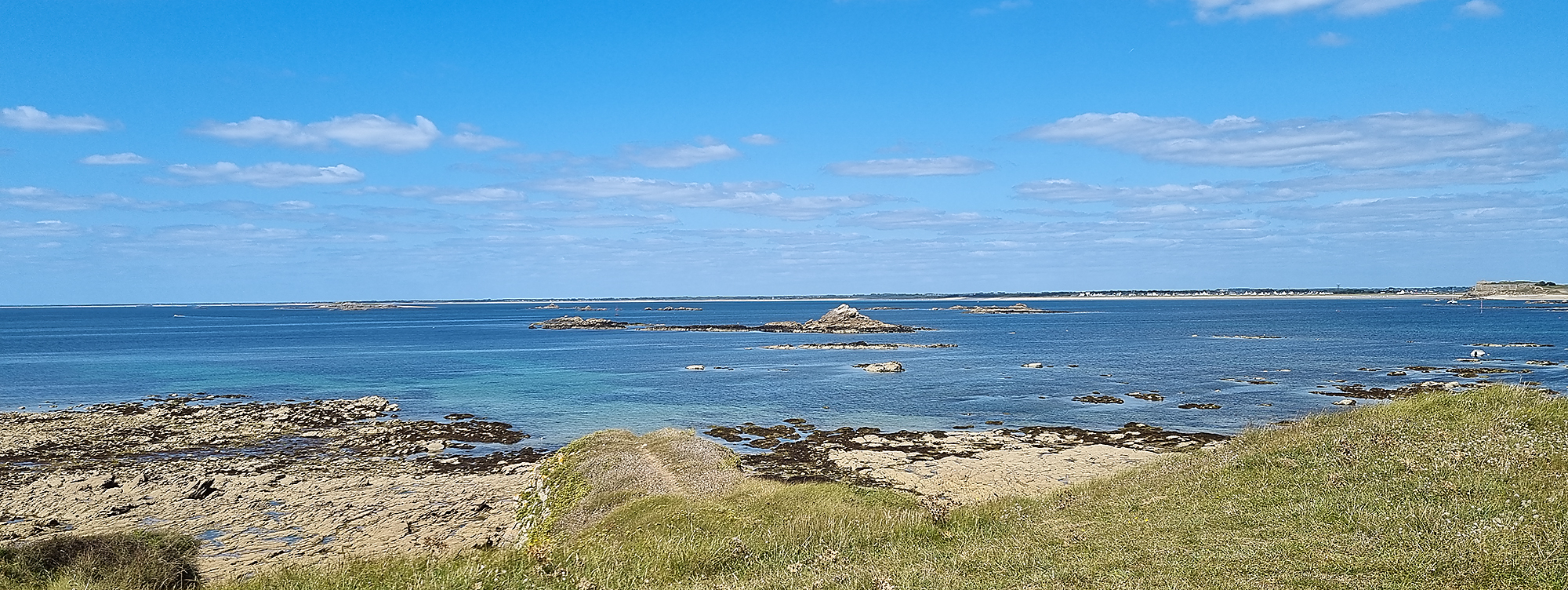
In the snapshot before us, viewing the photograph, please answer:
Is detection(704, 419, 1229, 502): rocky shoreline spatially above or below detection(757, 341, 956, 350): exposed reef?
below

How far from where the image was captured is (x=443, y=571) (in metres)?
15.0

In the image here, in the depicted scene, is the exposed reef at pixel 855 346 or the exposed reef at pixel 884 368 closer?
the exposed reef at pixel 884 368

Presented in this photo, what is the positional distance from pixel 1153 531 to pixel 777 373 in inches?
2237

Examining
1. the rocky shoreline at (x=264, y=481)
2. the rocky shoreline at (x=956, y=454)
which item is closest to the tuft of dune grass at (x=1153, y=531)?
the rocky shoreline at (x=264, y=481)

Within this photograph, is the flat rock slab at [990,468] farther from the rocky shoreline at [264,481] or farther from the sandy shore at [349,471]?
the rocky shoreline at [264,481]

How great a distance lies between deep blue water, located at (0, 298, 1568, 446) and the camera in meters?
49.2

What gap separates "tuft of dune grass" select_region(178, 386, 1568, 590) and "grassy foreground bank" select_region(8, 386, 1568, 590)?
0.18 feet

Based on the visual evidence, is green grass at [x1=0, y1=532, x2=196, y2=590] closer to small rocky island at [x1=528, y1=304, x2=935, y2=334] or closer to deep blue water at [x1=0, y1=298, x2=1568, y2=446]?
deep blue water at [x1=0, y1=298, x2=1568, y2=446]

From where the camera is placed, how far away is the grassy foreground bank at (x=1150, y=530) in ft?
44.2

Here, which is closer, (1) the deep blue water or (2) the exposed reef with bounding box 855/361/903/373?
(1) the deep blue water

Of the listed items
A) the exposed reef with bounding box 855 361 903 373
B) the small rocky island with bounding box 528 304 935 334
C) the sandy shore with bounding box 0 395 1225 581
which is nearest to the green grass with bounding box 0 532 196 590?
the sandy shore with bounding box 0 395 1225 581

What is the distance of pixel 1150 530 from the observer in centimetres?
1639

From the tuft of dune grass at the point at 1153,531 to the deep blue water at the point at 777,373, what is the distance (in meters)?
21.0

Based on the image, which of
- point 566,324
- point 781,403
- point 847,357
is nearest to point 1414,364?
point 847,357
